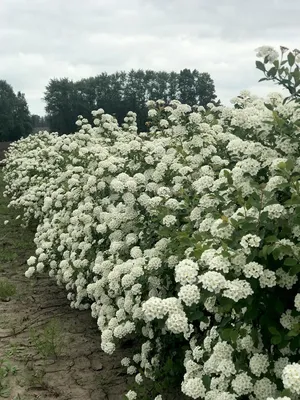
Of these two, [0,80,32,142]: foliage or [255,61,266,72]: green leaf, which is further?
[0,80,32,142]: foliage

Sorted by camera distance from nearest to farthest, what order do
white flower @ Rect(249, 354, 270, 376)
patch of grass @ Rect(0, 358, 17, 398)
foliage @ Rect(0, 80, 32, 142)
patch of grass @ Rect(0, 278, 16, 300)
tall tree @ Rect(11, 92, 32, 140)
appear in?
1. white flower @ Rect(249, 354, 270, 376)
2. patch of grass @ Rect(0, 358, 17, 398)
3. patch of grass @ Rect(0, 278, 16, 300)
4. foliage @ Rect(0, 80, 32, 142)
5. tall tree @ Rect(11, 92, 32, 140)

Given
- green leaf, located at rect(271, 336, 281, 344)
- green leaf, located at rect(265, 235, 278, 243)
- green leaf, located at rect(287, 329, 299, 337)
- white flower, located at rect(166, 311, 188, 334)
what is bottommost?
green leaf, located at rect(271, 336, 281, 344)

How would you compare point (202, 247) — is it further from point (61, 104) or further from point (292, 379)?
point (61, 104)

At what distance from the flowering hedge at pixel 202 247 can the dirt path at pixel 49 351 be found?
295mm

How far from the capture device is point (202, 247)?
2.75 metres

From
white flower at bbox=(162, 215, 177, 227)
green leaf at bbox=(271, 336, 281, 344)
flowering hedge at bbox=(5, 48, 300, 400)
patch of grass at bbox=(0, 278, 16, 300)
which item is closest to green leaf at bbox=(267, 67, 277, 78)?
flowering hedge at bbox=(5, 48, 300, 400)

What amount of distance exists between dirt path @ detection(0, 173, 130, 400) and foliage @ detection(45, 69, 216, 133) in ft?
120

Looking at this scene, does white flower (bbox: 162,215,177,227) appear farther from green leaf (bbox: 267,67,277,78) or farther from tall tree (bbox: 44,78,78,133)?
tall tree (bbox: 44,78,78,133)

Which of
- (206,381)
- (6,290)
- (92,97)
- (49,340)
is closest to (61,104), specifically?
(92,97)

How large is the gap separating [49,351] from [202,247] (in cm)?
276

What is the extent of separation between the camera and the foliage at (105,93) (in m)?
45.0

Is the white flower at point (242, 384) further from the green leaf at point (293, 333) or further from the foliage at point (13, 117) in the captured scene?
the foliage at point (13, 117)

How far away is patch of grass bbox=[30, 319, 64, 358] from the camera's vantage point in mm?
4945

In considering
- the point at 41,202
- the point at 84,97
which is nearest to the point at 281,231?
the point at 41,202
